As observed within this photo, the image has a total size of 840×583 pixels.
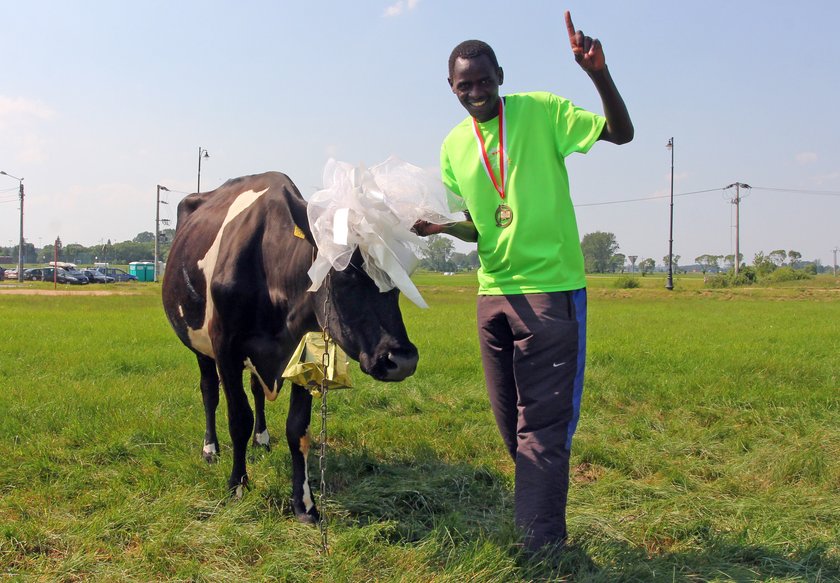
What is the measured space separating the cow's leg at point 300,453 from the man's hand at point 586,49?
2161 millimetres

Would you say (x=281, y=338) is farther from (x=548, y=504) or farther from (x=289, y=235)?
(x=548, y=504)

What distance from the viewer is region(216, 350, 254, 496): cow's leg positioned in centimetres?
381

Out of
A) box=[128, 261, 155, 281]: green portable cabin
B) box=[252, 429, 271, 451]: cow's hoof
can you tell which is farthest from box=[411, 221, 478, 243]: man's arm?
box=[128, 261, 155, 281]: green portable cabin

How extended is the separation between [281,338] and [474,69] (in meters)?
1.77

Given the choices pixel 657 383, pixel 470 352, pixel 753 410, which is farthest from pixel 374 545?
pixel 470 352

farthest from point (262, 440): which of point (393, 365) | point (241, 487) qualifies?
point (393, 365)

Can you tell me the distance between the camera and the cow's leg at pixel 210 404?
4.43 meters

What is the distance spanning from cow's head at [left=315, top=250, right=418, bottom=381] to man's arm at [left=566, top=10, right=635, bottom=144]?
1129 millimetres

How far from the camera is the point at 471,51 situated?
2.82m

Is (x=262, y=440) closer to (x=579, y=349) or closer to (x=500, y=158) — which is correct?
(x=579, y=349)

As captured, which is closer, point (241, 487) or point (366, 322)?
point (366, 322)

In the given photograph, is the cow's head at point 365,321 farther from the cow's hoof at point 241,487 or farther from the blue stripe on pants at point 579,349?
the cow's hoof at point 241,487

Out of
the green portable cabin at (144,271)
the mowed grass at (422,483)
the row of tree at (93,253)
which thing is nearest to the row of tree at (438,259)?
the row of tree at (93,253)

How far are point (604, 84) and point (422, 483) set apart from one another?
2.30m
